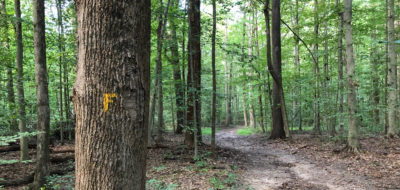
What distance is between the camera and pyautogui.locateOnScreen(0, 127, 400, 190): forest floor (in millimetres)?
5285

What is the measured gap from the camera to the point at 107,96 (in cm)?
154

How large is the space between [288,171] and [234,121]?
25.2 m

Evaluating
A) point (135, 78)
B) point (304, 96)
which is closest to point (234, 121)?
point (304, 96)

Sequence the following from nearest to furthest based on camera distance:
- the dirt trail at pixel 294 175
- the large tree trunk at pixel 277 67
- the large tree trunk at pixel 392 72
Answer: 1. the dirt trail at pixel 294 175
2. the large tree trunk at pixel 392 72
3. the large tree trunk at pixel 277 67

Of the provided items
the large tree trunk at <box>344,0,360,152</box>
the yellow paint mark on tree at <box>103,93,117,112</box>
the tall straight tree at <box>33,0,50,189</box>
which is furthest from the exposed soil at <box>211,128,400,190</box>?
the tall straight tree at <box>33,0,50,189</box>

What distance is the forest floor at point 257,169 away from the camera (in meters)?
5.29

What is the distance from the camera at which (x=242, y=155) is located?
8969mm

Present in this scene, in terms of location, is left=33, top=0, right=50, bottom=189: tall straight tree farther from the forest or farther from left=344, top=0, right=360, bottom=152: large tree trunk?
left=344, top=0, right=360, bottom=152: large tree trunk

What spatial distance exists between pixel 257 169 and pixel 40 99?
6.28 meters

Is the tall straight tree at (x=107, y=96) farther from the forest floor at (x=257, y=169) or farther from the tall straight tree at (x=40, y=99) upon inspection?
the tall straight tree at (x=40, y=99)

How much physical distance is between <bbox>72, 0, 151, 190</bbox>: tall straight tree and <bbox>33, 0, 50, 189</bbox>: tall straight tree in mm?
4263

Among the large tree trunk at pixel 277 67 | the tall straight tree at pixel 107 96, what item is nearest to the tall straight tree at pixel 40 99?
the tall straight tree at pixel 107 96

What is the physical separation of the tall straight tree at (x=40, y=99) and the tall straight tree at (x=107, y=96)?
426cm

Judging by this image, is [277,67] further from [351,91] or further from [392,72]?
[392,72]
